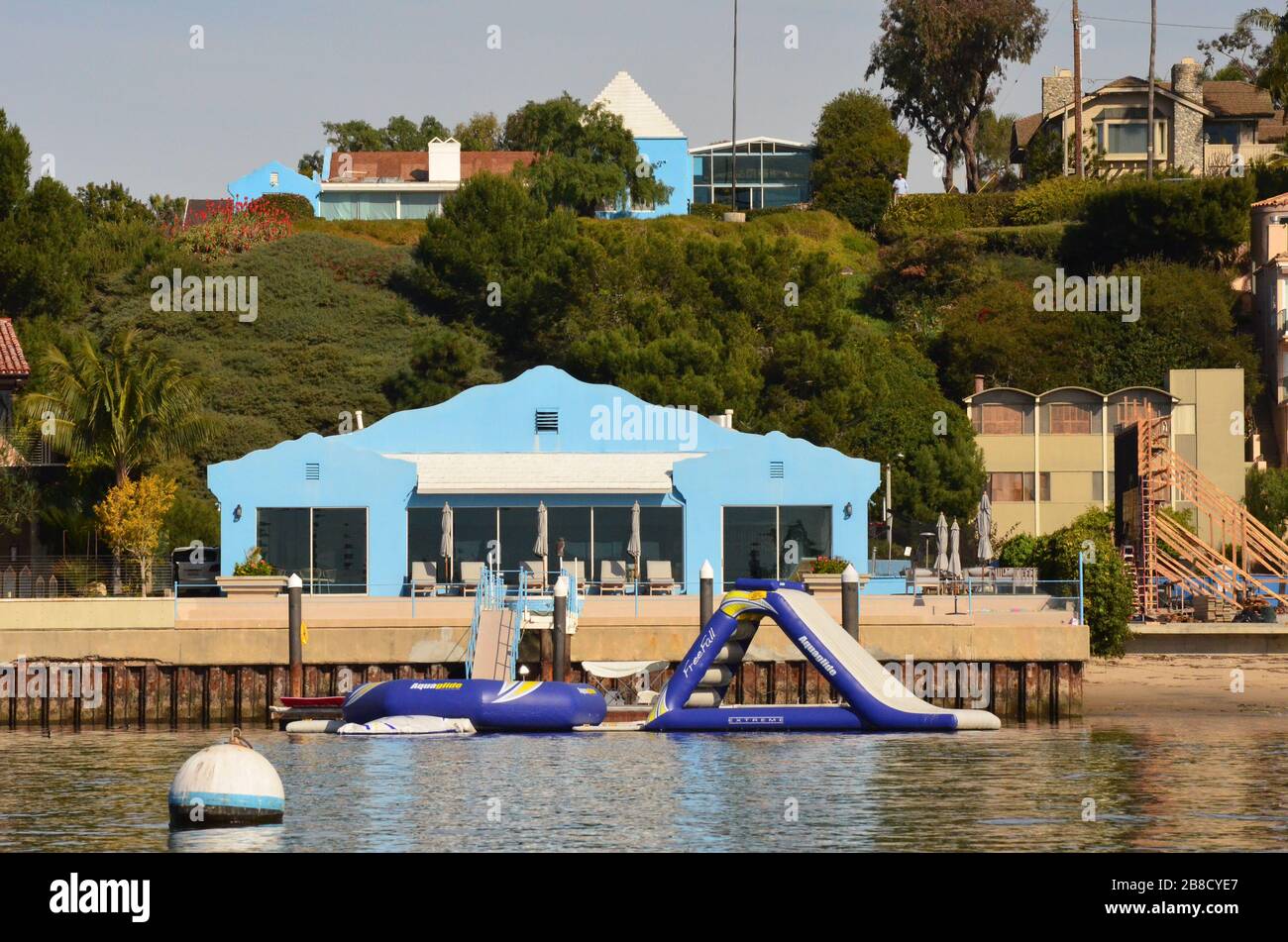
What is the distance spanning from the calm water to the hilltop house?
225ft

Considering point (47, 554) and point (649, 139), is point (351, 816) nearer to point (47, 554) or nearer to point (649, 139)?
point (47, 554)

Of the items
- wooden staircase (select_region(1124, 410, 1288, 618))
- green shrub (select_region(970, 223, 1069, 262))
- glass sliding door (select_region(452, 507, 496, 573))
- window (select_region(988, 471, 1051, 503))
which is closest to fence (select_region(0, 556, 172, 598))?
glass sliding door (select_region(452, 507, 496, 573))

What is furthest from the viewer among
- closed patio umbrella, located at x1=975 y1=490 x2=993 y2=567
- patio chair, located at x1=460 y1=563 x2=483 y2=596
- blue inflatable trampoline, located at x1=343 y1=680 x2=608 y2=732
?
closed patio umbrella, located at x1=975 y1=490 x2=993 y2=567

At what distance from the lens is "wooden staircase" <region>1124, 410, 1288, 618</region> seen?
5081 cm

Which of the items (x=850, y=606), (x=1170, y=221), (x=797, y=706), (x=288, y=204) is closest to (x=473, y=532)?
(x=850, y=606)

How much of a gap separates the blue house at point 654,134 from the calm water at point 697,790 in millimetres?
74838

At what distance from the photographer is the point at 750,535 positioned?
4688 cm

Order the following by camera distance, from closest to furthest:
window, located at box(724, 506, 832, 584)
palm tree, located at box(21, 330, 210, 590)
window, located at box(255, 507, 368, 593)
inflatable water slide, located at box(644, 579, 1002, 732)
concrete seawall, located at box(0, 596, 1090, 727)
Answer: inflatable water slide, located at box(644, 579, 1002, 732) < concrete seawall, located at box(0, 596, 1090, 727) < window, located at box(255, 507, 368, 593) < window, located at box(724, 506, 832, 584) < palm tree, located at box(21, 330, 210, 590)

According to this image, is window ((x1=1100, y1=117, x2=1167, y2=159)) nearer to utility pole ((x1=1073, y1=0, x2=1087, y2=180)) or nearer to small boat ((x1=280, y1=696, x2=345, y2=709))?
utility pole ((x1=1073, y1=0, x2=1087, y2=180))

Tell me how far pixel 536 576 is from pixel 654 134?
68.8m

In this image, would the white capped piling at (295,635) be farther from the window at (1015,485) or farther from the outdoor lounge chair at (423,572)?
the window at (1015,485)

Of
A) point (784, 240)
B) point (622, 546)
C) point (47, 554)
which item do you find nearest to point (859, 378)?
point (784, 240)

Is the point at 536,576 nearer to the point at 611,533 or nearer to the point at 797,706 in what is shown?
the point at 611,533

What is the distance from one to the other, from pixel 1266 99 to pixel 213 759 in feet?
294
